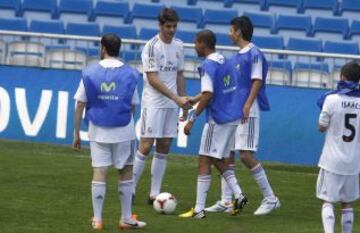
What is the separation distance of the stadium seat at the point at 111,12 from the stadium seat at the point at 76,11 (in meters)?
0.19

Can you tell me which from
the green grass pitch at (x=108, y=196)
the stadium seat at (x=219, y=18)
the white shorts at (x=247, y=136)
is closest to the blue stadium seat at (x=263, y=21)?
the stadium seat at (x=219, y=18)

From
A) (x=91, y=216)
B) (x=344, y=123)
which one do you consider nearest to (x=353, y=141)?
(x=344, y=123)

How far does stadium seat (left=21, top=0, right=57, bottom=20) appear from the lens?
26.1 meters

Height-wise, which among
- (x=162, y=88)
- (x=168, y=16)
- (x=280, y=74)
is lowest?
(x=280, y=74)

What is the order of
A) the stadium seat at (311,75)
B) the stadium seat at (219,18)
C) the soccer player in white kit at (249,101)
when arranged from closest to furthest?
the soccer player in white kit at (249,101), the stadium seat at (311,75), the stadium seat at (219,18)

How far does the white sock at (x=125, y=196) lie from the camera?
12.8 m

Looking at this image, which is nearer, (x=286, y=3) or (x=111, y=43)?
(x=111, y=43)

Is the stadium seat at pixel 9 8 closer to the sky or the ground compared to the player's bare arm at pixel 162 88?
closer to the ground

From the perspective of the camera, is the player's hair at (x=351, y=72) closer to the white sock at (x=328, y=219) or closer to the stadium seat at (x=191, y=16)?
the white sock at (x=328, y=219)

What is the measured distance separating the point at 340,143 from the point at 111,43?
2.55 m

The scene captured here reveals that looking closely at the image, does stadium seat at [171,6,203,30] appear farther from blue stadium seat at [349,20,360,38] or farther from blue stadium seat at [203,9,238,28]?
blue stadium seat at [349,20,360,38]

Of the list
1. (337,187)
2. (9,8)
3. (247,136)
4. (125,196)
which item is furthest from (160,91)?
(9,8)

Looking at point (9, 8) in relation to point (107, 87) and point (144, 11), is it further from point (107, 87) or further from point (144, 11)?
point (107, 87)

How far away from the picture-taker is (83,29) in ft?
80.9
